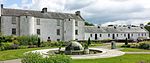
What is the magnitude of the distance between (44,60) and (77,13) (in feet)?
177

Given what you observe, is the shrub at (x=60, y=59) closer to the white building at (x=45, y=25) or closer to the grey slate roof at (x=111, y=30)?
the white building at (x=45, y=25)

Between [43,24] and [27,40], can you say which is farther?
[43,24]

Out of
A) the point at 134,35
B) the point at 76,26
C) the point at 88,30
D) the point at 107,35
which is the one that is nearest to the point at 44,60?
the point at 76,26

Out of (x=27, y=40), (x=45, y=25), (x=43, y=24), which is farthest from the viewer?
(x=45, y=25)

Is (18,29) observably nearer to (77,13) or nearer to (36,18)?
(36,18)

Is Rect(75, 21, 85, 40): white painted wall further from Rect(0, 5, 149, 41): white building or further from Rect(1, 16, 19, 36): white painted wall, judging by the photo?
Rect(1, 16, 19, 36): white painted wall

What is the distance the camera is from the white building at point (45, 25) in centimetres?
5481

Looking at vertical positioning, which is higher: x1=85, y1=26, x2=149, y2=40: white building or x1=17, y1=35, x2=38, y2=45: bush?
x1=85, y1=26, x2=149, y2=40: white building

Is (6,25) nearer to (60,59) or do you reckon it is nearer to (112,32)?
(112,32)

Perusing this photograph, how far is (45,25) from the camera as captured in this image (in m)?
59.7

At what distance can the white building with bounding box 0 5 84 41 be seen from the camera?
54.8 m

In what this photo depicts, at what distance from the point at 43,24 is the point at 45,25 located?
0.64 m

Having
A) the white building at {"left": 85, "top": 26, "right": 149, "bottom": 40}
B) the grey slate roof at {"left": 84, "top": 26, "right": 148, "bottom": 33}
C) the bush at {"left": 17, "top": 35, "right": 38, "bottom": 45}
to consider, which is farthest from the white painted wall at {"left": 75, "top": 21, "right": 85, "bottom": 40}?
the bush at {"left": 17, "top": 35, "right": 38, "bottom": 45}

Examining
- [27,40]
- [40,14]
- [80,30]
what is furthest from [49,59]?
[80,30]
